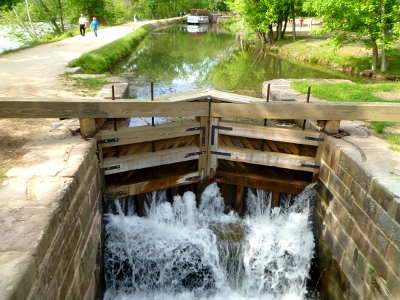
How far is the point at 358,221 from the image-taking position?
4543 millimetres

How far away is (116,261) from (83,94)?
3741 mm

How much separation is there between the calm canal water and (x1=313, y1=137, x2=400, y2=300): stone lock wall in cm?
601

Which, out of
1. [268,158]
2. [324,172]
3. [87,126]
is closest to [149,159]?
[87,126]

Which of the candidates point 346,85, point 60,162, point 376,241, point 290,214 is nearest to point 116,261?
point 60,162

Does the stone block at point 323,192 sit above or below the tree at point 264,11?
below

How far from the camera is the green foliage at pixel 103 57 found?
12.5 m

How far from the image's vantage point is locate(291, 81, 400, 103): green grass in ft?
27.0

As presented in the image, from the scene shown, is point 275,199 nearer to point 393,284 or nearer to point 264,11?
point 393,284

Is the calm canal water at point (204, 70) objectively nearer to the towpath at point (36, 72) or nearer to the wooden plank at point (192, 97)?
the towpath at point (36, 72)

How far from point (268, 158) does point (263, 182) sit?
0.46 m

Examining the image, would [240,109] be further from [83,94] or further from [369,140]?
[83,94]

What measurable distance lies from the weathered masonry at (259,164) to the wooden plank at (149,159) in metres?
0.02

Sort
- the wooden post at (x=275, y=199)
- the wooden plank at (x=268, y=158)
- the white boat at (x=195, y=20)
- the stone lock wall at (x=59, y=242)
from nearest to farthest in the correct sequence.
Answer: the stone lock wall at (x=59, y=242)
the wooden plank at (x=268, y=158)
the wooden post at (x=275, y=199)
the white boat at (x=195, y=20)

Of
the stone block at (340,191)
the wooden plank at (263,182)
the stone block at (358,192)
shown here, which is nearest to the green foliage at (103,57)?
the wooden plank at (263,182)
